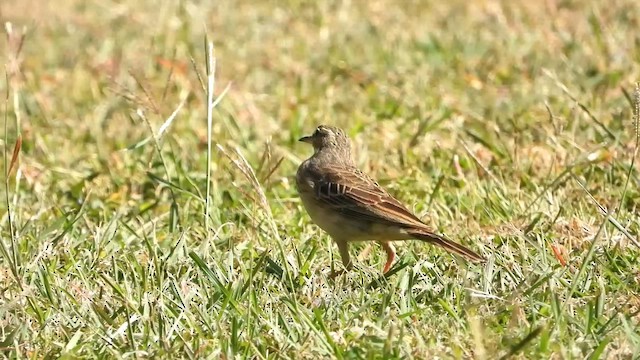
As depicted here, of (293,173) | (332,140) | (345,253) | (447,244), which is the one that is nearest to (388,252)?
(345,253)

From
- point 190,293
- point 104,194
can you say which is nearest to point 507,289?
point 190,293

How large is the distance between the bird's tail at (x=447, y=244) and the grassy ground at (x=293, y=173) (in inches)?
2.7

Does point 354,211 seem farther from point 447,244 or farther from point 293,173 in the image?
point 293,173

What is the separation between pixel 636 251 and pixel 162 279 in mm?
2077

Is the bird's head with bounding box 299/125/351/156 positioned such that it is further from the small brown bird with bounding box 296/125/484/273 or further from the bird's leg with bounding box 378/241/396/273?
the bird's leg with bounding box 378/241/396/273

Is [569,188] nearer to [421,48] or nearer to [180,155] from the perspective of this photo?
[180,155]

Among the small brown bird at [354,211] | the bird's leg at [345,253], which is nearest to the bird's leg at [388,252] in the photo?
the small brown bird at [354,211]

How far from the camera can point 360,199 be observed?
230 inches

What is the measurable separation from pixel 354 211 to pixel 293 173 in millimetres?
1886

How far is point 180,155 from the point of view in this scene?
25.8 feet

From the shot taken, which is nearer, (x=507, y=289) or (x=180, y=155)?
(x=507, y=289)

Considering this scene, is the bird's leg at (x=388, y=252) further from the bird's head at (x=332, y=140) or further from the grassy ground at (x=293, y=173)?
the bird's head at (x=332, y=140)

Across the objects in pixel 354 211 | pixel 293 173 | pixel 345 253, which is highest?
pixel 354 211

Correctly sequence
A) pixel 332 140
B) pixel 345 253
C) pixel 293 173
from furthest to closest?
pixel 293 173
pixel 332 140
pixel 345 253
